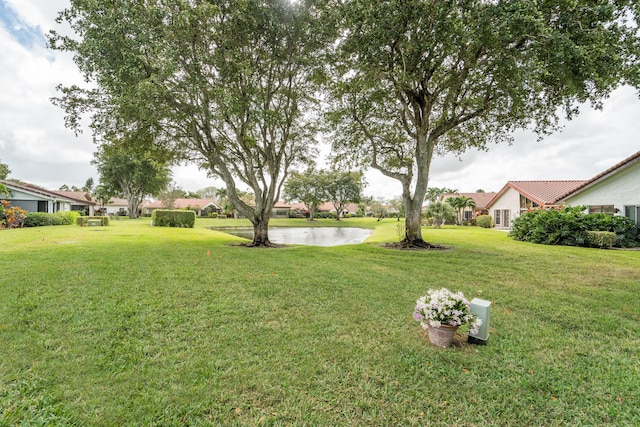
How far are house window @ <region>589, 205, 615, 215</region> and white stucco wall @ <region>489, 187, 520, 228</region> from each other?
10074 millimetres

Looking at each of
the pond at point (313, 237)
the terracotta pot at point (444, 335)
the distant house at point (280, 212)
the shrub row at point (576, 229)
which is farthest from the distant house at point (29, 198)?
the distant house at point (280, 212)

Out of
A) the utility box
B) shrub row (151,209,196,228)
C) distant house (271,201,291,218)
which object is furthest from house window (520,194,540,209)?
distant house (271,201,291,218)

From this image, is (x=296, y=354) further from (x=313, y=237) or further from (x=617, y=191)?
(x=617, y=191)

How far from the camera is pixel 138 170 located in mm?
37719

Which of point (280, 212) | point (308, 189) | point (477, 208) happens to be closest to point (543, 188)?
point (477, 208)

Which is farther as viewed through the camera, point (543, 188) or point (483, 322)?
point (543, 188)

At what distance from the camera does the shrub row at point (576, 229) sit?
12.8 metres

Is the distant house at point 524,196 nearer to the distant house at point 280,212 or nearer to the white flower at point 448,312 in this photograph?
the white flower at point 448,312

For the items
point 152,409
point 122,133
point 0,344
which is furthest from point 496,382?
point 122,133

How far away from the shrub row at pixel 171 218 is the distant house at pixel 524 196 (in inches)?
1151

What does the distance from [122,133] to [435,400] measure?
14509 mm

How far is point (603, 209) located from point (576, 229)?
2512mm

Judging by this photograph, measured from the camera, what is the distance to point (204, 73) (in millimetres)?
10266

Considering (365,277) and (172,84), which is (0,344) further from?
(172,84)
